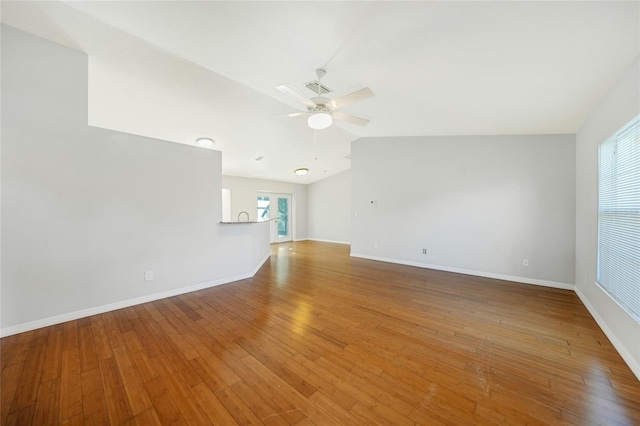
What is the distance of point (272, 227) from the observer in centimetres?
877

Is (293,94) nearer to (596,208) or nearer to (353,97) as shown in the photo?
(353,97)

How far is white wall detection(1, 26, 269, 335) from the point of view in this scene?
2338 millimetres

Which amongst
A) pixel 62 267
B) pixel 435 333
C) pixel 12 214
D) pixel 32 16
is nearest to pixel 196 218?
pixel 62 267

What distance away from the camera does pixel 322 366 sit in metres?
1.88

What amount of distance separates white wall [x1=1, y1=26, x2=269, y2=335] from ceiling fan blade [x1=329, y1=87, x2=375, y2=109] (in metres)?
2.32

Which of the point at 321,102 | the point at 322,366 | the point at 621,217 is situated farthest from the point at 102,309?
the point at 621,217

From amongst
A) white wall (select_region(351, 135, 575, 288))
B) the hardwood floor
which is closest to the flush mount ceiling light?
the hardwood floor

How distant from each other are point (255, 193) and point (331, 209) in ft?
9.24

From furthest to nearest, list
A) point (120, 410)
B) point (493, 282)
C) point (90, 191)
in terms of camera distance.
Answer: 1. point (493, 282)
2. point (90, 191)
3. point (120, 410)

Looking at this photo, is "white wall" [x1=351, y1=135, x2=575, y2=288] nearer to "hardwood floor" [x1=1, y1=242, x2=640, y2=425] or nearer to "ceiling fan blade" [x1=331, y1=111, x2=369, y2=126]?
"hardwood floor" [x1=1, y1=242, x2=640, y2=425]

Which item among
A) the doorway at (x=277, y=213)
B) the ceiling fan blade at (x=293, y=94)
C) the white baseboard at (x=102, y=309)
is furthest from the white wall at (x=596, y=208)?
the doorway at (x=277, y=213)

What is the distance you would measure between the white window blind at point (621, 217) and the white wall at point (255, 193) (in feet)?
24.8

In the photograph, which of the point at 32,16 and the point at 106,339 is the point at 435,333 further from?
the point at 32,16

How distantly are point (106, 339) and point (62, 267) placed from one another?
1036 mm
